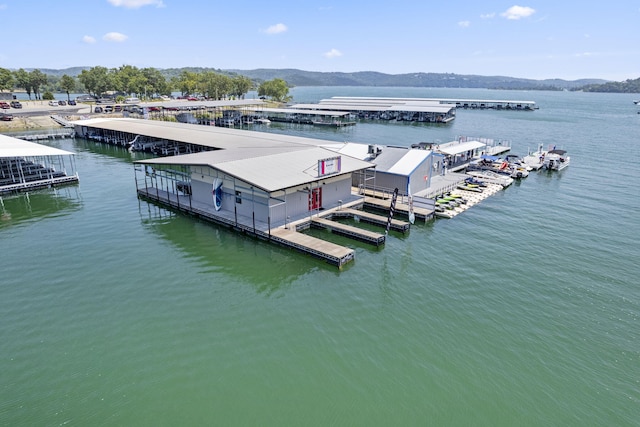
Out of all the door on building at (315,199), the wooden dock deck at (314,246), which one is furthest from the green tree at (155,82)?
the wooden dock deck at (314,246)

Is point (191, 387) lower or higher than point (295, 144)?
lower

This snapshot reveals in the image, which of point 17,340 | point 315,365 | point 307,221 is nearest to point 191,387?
point 315,365

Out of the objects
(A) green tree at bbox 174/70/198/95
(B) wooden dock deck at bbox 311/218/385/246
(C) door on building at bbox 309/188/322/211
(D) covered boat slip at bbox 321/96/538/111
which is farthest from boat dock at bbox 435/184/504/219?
(A) green tree at bbox 174/70/198/95

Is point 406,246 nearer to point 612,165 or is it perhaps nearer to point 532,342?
point 532,342

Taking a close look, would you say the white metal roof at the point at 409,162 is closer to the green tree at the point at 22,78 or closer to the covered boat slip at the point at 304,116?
the covered boat slip at the point at 304,116

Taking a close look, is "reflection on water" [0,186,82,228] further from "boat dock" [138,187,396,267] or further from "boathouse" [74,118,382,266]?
"boat dock" [138,187,396,267]

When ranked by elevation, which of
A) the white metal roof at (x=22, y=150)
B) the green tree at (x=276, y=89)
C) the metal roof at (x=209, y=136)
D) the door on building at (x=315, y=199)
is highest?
the green tree at (x=276, y=89)
